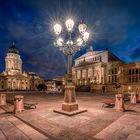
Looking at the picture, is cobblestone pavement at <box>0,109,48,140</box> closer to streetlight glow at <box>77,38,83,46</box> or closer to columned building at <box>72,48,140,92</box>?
streetlight glow at <box>77,38,83,46</box>

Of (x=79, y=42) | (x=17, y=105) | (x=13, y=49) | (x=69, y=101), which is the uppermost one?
(x=13, y=49)

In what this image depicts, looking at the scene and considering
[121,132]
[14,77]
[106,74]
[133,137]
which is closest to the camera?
[133,137]

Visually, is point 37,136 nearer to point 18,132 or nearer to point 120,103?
point 18,132

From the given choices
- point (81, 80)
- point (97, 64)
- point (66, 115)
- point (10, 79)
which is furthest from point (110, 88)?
point (10, 79)

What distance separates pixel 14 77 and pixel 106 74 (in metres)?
79.4

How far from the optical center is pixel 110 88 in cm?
4700

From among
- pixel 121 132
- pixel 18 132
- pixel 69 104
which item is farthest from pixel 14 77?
pixel 121 132

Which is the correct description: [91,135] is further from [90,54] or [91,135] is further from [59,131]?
[90,54]

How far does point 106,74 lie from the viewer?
167ft

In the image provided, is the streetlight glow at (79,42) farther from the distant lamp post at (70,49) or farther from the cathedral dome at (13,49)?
the cathedral dome at (13,49)

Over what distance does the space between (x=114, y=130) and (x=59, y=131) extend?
271cm

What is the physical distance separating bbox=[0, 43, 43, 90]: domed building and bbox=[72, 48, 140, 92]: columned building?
200 feet

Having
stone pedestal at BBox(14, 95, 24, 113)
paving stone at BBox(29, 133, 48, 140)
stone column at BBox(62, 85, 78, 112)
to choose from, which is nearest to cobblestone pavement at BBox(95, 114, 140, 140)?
paving stone at BBox(29, 133, 48, 140)

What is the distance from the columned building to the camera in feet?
138
